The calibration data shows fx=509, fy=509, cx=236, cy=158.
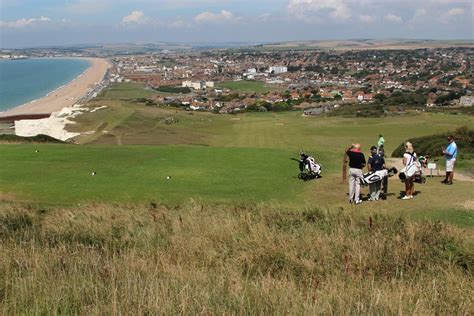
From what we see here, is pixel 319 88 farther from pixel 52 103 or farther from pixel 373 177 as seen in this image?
pixel 373 177

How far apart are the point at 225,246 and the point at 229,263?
2.75 feet

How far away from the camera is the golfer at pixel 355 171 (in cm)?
1270

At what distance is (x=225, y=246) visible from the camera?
287 inches

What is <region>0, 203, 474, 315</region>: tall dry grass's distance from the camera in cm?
447

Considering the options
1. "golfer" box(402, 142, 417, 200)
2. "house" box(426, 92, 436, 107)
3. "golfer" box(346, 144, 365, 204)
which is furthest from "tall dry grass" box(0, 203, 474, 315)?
"house" box(426, 92, 436, 107)

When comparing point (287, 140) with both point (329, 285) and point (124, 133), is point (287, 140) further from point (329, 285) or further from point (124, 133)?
point (329, 285)

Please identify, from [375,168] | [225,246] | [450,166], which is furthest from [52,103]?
[225,246]

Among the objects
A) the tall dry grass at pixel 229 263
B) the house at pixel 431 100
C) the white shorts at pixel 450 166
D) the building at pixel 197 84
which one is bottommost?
the building at pixel 197 84

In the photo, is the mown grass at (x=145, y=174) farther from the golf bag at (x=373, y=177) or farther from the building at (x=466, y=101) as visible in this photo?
the building at (x=466, y=101)

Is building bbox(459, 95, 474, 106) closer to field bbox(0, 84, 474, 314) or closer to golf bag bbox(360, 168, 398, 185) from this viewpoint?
field bbox(0, 84, 474, 314)

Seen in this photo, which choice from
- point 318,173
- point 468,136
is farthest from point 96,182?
point 468,136

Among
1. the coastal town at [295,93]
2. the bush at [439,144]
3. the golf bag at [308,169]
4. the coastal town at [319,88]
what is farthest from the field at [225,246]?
the coastal town at [319,88]

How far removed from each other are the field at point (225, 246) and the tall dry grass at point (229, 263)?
0.8 inches

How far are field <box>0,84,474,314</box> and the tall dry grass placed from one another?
0.02 m
